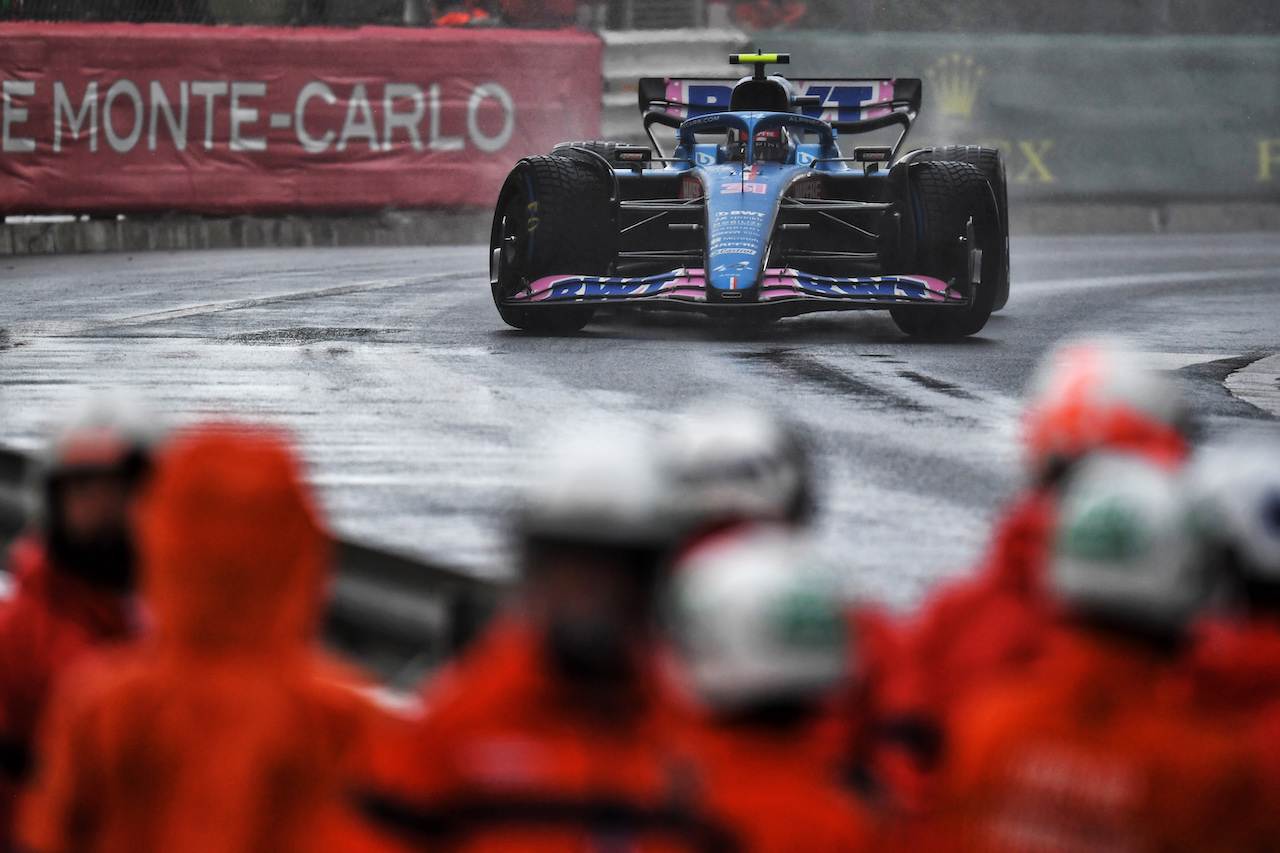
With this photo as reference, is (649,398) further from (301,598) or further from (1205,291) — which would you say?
(1205,291)

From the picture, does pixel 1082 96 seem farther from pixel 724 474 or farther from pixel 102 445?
pixel 724 474

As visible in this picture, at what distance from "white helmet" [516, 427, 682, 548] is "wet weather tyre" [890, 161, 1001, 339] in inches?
387

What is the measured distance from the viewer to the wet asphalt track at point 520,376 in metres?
6.49

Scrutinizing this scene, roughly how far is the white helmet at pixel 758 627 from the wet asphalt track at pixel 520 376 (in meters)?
3.20

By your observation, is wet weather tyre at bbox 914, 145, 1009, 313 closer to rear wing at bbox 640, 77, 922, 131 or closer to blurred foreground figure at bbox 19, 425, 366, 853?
rear wing at bbox 640, 77, 922, 131

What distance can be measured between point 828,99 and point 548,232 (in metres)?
3.82

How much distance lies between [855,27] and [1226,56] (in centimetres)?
449

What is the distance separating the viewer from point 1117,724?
2.23m

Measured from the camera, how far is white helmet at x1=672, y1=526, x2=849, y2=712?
6.54 feet

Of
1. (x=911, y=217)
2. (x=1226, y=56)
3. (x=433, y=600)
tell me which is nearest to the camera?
(x=433, y=600)

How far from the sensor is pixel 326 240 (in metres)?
21.6

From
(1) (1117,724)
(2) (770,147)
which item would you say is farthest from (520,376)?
(1) (1117,724)

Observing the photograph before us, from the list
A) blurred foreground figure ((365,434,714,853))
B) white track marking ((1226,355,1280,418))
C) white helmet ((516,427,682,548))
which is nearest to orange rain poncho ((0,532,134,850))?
blurred foreground figure ((365,434,714,853))

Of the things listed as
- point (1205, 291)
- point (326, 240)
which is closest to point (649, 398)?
point (1205, 291)
